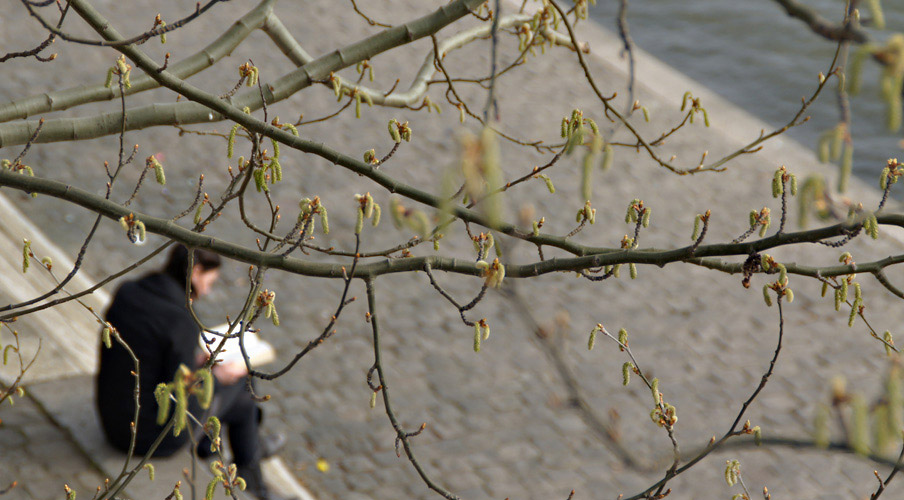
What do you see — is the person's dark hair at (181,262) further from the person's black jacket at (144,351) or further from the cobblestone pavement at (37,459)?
the cobblestone pavement at (37,459)

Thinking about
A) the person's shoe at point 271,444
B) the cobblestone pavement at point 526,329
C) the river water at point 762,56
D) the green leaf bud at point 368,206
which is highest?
the river water at point 762,56

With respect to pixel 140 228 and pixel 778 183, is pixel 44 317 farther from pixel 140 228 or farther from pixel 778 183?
pixel 778 183

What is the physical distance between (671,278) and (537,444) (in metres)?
2.62

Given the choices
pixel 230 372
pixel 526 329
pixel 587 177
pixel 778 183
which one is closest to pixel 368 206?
pixel 587 177

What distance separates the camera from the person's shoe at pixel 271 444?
606 centimetres

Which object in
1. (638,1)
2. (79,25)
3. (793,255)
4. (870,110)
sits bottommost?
(793,255)

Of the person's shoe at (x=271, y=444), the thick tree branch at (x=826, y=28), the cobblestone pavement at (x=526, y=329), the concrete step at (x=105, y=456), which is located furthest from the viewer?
the cobblestone pavement at (x=526, y=329)

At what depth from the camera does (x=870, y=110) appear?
1280cm

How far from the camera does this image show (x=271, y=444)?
611cm

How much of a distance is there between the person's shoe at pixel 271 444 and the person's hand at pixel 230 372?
1.93 ft

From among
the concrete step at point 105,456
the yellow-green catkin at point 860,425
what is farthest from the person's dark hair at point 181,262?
the yellow-green catkin at point 860,425

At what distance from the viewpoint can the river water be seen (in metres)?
12.3

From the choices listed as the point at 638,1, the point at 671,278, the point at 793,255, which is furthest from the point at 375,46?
the point at 638,1

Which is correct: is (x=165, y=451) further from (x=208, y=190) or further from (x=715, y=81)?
(x=715, y=81)
